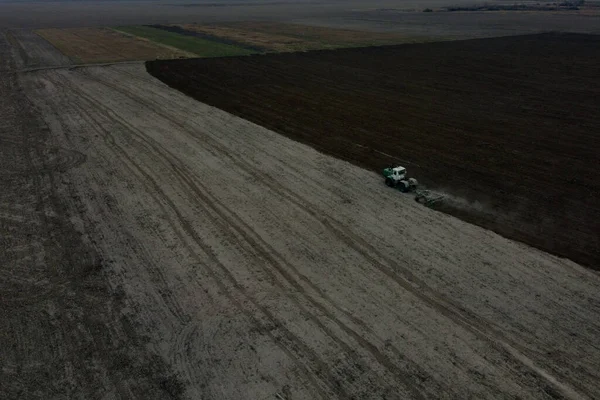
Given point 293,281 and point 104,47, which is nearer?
point 293,281

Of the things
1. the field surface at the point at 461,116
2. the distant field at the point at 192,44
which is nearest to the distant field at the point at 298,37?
the distant field at the point at 192,44

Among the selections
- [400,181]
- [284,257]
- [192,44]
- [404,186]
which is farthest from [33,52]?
[284,257]

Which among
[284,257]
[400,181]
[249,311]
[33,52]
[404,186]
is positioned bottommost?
[249,311]

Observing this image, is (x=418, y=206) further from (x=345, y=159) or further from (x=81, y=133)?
(x=81, y=133)

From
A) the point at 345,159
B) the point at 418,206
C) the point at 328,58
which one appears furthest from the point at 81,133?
the point at 328,58

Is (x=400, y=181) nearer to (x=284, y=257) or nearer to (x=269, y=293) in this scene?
(x=284, y=257)

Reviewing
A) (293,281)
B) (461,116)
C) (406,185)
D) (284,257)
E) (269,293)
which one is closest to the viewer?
(269,293)

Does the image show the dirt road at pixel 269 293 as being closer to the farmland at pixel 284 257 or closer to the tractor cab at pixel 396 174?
the farmland at pixel 284 257
